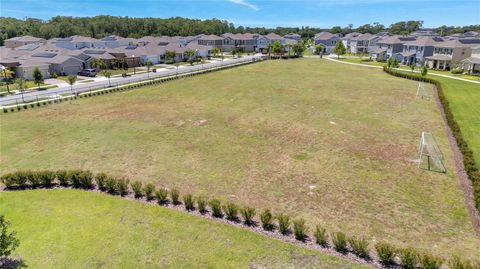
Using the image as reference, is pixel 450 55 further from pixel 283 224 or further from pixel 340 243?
pixel 283 224

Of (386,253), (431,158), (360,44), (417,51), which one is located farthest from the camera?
(360,44)

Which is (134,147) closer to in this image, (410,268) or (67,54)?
(410,268)

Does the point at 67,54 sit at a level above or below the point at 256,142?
above

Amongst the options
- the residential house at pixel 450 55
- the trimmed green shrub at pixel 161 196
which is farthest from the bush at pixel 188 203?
the residential house at pixel 450 55

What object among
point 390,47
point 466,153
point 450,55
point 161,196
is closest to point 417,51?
point 450,55

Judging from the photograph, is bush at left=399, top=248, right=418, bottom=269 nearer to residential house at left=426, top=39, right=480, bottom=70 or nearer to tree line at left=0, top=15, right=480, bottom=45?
residential house at left=426, top=39, right=480, bottom=70

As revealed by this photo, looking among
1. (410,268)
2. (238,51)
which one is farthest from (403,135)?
(238,51)

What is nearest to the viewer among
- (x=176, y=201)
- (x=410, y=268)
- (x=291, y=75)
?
(x=410, y=268)
